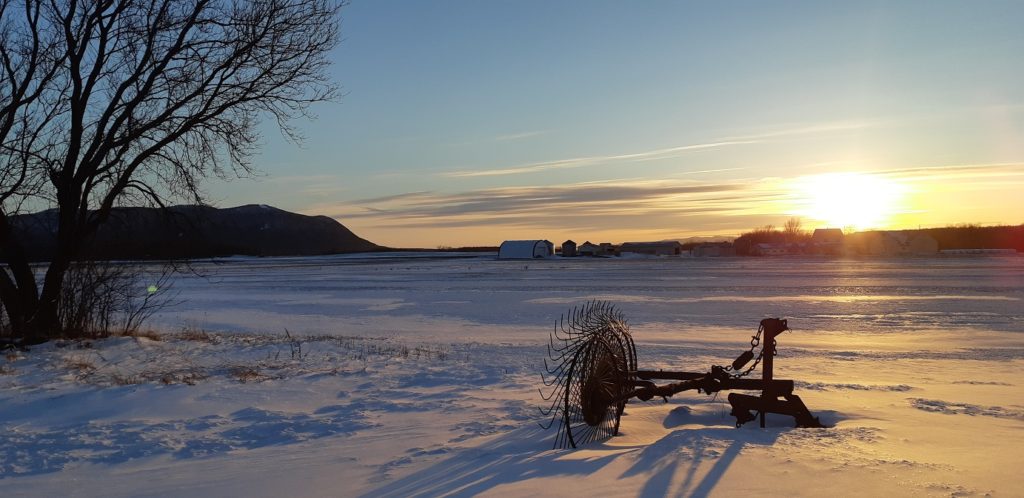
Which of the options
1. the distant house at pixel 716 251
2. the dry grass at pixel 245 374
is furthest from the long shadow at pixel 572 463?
the distant house at pixel 716 251

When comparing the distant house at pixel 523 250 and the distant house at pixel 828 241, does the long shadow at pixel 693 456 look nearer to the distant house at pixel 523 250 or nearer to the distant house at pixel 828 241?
the distant house at pixel 523 250

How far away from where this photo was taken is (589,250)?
454 feet

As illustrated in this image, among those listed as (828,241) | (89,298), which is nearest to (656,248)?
(828,241)

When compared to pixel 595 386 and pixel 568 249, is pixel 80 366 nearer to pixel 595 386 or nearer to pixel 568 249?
pixel 595 386

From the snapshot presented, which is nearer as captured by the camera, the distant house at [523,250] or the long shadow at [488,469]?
the long shadow at [488,469]

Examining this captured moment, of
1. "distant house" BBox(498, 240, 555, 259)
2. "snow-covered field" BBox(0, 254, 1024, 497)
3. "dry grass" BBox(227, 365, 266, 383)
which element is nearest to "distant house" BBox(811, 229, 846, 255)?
"distant house" BBox(498, 240, 555, 259)

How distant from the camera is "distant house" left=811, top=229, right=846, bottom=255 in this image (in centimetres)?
12360

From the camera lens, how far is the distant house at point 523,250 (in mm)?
117938

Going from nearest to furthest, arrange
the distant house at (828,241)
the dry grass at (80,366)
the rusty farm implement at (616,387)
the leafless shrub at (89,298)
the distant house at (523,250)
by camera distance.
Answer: the rusty farm implement at (616,387) → the dry grass at (80,366) → the leafless shrub at (89,298) → the distant house at (523,250) → the distant house at (828,241)

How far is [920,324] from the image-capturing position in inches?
838

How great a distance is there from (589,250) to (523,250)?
2172 centimetres

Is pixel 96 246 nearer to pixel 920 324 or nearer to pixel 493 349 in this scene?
pixel 493 349

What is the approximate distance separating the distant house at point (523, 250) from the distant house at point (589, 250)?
12.5m

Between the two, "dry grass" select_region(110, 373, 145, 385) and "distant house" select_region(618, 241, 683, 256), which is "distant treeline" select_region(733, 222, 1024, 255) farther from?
"dry grass" select_region(110, 373, 145, 385)
